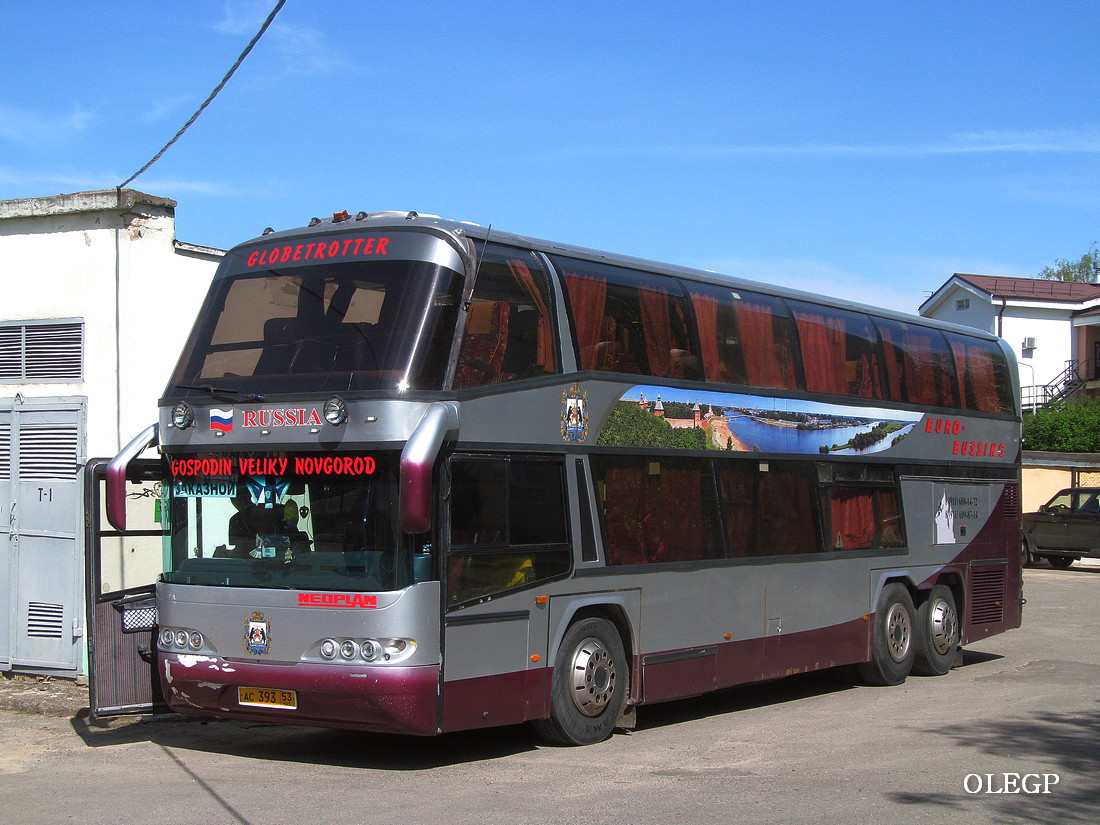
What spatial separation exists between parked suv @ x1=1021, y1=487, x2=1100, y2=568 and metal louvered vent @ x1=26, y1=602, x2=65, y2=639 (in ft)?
80.1

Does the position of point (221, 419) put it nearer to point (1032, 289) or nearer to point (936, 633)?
point (936, 633)

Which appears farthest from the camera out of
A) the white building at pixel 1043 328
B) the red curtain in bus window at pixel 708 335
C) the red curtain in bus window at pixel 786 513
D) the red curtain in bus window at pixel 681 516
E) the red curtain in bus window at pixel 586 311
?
the white building at pixel 1043 328

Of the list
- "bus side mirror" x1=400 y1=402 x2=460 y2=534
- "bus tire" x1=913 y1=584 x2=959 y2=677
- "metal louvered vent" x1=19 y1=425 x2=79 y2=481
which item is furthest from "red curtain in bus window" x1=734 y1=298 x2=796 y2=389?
"metal louvered vent" x1=19 y1=425 x2=79 y2=481

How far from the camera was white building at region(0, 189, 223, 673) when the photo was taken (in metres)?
12.9

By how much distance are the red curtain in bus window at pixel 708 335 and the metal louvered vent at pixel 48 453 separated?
6778mm

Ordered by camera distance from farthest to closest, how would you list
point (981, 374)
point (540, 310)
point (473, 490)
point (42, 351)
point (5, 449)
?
point (981, 374) < point (5, 449) < point (42, 351) < point (540, 310) < point (473, 490)

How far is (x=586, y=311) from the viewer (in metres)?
10.1

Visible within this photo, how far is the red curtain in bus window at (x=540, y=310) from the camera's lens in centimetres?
952

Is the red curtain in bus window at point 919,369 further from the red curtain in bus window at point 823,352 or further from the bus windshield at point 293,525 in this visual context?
the bus windshield at point 293,525

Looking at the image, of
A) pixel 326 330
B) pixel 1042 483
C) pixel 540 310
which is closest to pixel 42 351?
pixel 326 330

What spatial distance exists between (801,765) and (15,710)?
7.48 metres

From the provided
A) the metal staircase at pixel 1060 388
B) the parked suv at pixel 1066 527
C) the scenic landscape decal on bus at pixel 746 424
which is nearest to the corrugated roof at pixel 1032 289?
the metal staircase at pixel 1060 388

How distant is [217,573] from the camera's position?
897 centimetres
